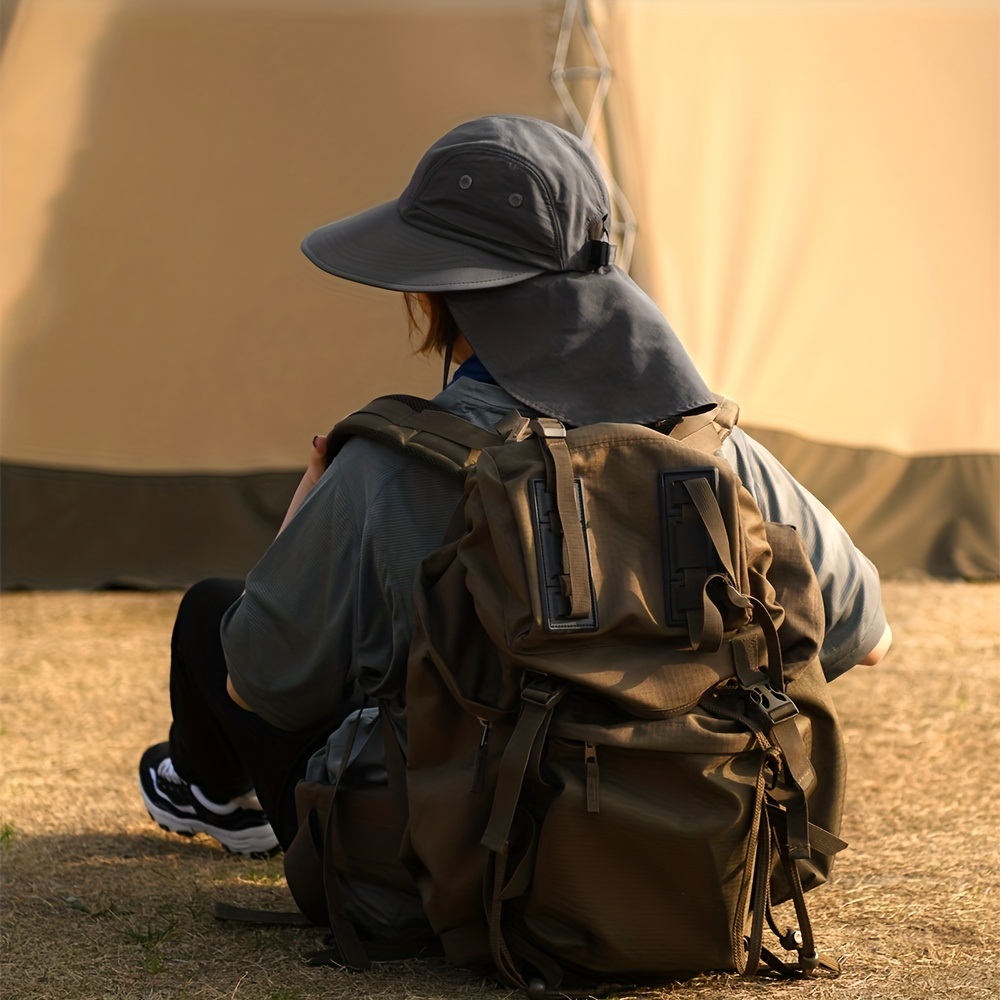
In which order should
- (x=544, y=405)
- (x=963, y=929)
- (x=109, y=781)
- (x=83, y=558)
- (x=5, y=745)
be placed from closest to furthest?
(x=544, y=405), (x=963, y=929), (x=109, y=781), (x=5, y=745), (x=83, y=558)

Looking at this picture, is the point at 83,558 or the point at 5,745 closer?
the point at 5,745

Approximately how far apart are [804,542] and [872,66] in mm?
3555

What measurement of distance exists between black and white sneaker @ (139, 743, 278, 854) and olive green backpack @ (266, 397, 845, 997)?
772mm

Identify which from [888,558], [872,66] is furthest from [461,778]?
[872,66]

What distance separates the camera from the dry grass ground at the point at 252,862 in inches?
72.2

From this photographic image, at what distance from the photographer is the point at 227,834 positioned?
93.6 inches

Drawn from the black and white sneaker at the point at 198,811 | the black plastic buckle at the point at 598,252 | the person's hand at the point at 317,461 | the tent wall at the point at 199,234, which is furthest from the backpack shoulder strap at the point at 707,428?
the tent wall at the point at 199,234

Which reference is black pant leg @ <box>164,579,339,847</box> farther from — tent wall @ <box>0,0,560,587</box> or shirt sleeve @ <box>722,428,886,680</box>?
tent wall @ <box>0,0,560,587</box>

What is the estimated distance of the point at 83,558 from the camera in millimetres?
4684

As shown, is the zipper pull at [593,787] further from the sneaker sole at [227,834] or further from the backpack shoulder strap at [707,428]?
the sneaker sole at [227,834]

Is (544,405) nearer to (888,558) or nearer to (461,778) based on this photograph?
(461,778)

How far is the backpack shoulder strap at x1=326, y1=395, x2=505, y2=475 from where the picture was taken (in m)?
1.65

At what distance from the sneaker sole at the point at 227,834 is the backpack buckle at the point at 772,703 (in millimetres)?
1059

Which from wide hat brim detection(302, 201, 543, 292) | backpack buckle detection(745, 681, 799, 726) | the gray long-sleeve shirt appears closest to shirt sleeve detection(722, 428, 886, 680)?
the gray long-sleeve shirt
